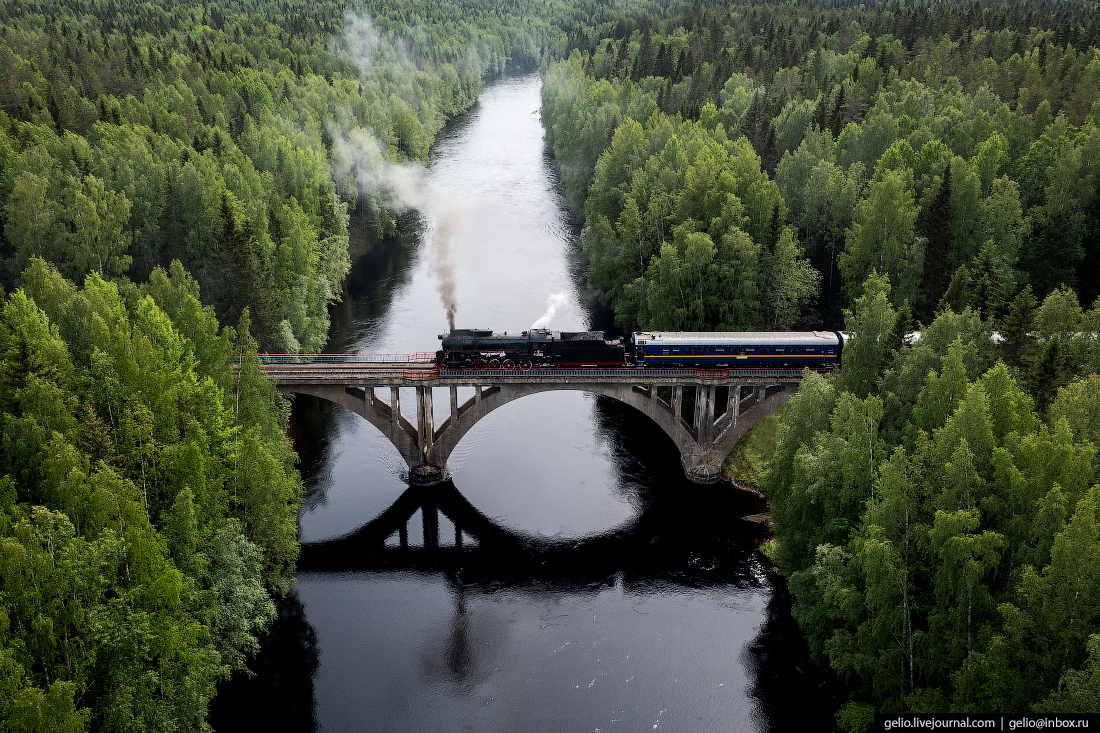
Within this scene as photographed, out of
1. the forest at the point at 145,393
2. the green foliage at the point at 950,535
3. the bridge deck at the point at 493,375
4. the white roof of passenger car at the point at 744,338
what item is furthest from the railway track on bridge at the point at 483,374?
the green foliage at the point at 950,535

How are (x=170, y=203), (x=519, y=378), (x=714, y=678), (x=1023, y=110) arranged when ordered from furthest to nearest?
(x=1023, y=110), (x=170, y=203), (x=519, y=378), (x=714, y=678)

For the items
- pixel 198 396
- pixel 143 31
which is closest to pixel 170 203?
pixel 198 396

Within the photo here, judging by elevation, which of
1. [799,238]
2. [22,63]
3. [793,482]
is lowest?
[793,482]

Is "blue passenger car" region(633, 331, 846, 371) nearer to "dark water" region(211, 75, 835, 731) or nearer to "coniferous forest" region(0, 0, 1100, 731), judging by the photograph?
"coniferous forest" region(0, 0, 1100, 731)

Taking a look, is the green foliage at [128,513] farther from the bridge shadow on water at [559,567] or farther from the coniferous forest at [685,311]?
the bridge shadow on water at [559,567]

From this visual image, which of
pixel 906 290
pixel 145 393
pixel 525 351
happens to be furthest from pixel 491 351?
pixel 906 290

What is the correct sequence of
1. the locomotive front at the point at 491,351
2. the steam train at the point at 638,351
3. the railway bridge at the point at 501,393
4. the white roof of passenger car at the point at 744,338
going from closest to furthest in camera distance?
the railway bridge at the point at 501,393
the locomotive front at the point at 491,351
the steam train at the point at 638,351
the white roof of passenger car at the point at 744,338

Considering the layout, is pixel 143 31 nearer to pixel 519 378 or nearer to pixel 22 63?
pixel 22 63
